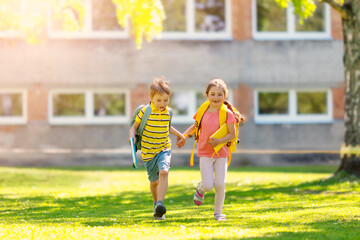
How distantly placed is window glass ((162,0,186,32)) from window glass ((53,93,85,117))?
370 centimetres

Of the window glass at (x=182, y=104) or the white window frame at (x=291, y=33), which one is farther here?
the white window frame at (x=291, y=33)

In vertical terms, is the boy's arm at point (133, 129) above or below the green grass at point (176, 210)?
above

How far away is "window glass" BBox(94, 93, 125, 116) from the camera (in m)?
23.3

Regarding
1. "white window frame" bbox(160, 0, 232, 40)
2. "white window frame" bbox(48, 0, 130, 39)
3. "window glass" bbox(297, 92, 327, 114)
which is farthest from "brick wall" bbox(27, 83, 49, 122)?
"window glass" bbox(297, 92, 327, 114)

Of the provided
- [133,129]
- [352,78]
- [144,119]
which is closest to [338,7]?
[352,78]

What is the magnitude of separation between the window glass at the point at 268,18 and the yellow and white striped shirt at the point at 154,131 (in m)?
16.1

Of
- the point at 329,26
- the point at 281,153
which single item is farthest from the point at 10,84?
the point at 329,26

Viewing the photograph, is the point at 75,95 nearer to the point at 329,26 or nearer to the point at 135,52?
the point at 135,52

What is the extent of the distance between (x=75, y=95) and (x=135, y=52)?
2450 millimetres

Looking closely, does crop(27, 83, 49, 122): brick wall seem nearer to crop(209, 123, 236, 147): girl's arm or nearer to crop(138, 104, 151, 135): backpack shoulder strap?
crop(138, 104, 151, 135): backpack shoulder strap

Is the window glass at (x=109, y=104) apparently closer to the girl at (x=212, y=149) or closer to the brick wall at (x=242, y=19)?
the brick wall at (x=242, y=19)

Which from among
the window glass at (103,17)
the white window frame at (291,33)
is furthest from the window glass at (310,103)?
the window glass at (103,17)

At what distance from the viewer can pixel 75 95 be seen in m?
23.3

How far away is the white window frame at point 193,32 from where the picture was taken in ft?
76.2
